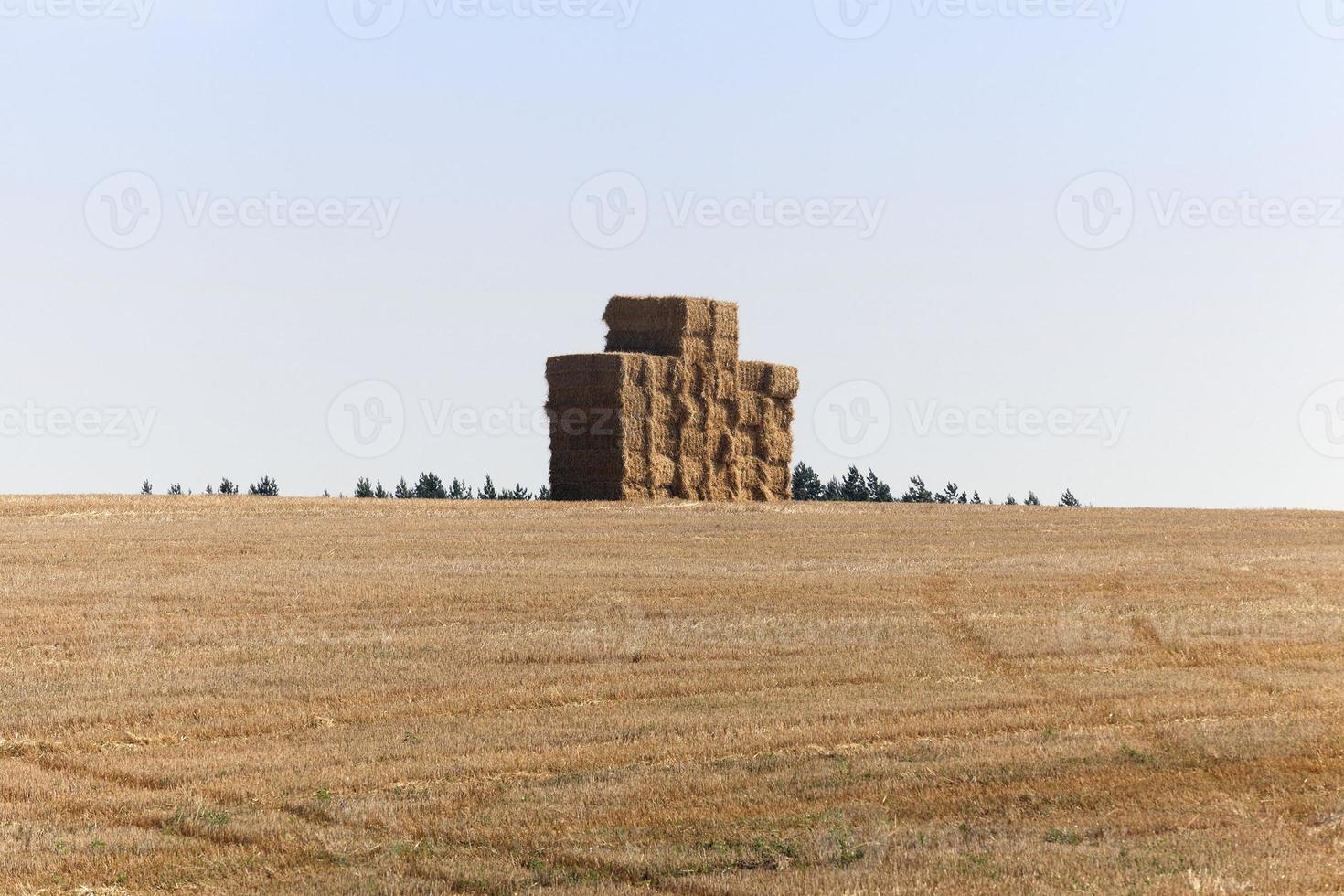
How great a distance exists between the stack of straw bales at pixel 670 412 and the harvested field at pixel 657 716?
31.0ft

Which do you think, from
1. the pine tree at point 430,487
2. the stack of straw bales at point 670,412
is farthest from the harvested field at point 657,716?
the pine tree at point 430,487

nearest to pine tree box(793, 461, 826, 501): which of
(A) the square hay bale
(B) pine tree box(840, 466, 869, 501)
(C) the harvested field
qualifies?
(B) pine tree box(840, 466, 869, 501)

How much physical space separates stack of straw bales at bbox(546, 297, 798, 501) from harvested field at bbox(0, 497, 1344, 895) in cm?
943

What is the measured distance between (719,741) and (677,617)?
6554 millimetres

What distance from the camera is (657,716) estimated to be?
13930 mm

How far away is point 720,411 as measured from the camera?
127 ft

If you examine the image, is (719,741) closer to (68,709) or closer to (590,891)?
(590,891)

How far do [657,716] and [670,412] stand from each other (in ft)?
77.3

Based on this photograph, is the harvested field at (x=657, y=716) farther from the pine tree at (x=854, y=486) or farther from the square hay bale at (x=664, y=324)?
the pine tree at (x=854, y=486)

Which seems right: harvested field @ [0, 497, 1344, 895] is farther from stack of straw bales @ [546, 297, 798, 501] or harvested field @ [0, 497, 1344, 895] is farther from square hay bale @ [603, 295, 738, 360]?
square hay bale @ [603, 295, 738, 360]

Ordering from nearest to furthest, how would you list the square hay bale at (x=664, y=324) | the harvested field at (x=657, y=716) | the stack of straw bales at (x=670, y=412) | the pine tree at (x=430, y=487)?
1. the harvested field at (x=657, y=716)
2. the stack of straw bales at (x=670, y=412)
3. the square hay bale at (x=664, y=324)
4. the pine tree at (x=430, y=487)

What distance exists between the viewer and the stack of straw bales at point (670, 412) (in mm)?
36250

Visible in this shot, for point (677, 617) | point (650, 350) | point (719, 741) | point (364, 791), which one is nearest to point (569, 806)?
point (364, 791)

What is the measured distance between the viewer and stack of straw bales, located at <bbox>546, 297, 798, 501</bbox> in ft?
119
